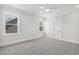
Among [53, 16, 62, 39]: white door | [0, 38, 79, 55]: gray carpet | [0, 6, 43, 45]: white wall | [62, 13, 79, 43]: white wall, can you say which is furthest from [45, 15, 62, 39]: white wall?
[0, 38, 79, 55]: gray carpet

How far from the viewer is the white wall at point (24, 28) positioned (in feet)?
16.3

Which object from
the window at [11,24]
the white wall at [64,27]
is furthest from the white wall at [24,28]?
the white wall at [64,27]

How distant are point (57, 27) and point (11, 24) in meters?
4.15

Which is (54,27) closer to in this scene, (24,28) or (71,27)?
(71,27)

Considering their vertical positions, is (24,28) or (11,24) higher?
(11,24)

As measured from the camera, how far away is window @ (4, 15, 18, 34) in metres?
5.14

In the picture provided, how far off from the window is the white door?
3.75 m

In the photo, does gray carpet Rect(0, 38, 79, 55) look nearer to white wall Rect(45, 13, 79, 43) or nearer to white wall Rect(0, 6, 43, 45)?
white wall Rect(0, 6, 43, 45)

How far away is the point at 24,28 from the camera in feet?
21.2

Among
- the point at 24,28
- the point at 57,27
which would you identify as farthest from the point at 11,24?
the point at 57,27

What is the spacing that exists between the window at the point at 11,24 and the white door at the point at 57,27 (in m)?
3.75

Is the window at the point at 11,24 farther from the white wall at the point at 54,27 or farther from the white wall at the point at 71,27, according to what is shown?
the white wall at the point at 71,27
